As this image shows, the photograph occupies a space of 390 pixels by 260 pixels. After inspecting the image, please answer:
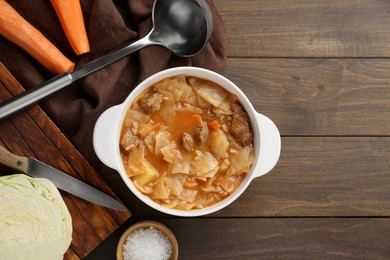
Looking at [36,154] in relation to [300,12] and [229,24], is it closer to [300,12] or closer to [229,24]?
[229,24]

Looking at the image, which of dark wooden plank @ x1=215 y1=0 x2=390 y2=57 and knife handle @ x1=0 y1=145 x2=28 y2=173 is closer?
knife handle @ x1=0 y1=145 x2=28 y2=173

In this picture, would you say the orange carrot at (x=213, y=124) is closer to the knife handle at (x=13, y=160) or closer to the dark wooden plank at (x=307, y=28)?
the dark wooden plank at (x=307, y=28)

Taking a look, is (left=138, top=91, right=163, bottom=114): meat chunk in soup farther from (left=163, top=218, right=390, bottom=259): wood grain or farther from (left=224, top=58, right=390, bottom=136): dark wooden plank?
(left=163, top=218, right=390, bottom=259): wood grain

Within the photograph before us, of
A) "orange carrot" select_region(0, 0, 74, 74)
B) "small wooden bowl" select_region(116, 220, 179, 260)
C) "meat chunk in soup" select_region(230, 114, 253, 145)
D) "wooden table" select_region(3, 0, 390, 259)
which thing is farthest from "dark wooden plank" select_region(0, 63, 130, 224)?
"meat chunk in soup" select_region(230, 114, 253, 145)

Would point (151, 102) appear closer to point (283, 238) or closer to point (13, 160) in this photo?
point (13, 160)

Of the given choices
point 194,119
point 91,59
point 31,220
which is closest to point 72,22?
point 91,59

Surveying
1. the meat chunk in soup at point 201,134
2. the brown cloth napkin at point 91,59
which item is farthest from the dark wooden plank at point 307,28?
the meat chunk in soup at point 201,134
